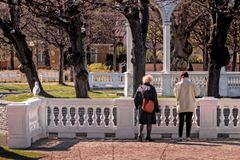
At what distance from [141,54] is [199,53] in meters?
46.7

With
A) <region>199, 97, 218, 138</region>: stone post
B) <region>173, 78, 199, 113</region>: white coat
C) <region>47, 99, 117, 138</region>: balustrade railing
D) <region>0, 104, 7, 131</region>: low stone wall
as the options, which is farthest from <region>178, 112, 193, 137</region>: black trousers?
<region>0, 104, 7, 131</region>: low stone wall

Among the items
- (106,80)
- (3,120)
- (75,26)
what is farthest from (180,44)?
(3,120)

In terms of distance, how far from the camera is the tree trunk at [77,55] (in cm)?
2138

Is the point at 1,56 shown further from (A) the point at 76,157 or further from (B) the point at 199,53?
(A) the point at 76,157

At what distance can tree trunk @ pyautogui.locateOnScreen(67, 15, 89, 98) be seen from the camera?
A: 21378 mm

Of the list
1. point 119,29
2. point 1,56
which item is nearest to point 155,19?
point 119,29

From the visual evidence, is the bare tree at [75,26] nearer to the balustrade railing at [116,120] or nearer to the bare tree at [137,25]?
the bare tree at [137,25]

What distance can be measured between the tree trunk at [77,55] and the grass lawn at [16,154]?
9075 millimetres

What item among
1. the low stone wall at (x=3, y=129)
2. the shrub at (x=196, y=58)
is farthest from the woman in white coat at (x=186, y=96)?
the shrub at (x=196, y=58)

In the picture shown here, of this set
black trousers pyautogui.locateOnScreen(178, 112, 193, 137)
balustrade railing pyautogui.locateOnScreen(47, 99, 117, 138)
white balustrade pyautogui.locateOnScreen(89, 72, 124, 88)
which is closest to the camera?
black trousers pyautogui.locateOnScreen(178, 112, 193, 137)

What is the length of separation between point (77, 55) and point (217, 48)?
16.7ft

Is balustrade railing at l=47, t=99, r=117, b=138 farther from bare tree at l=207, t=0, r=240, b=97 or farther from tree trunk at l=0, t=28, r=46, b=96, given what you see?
tree trunk at l=0, t=28, r=46, b=96

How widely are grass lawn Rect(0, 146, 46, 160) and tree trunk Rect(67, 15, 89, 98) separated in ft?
29.8

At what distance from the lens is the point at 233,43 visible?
44.0 m
